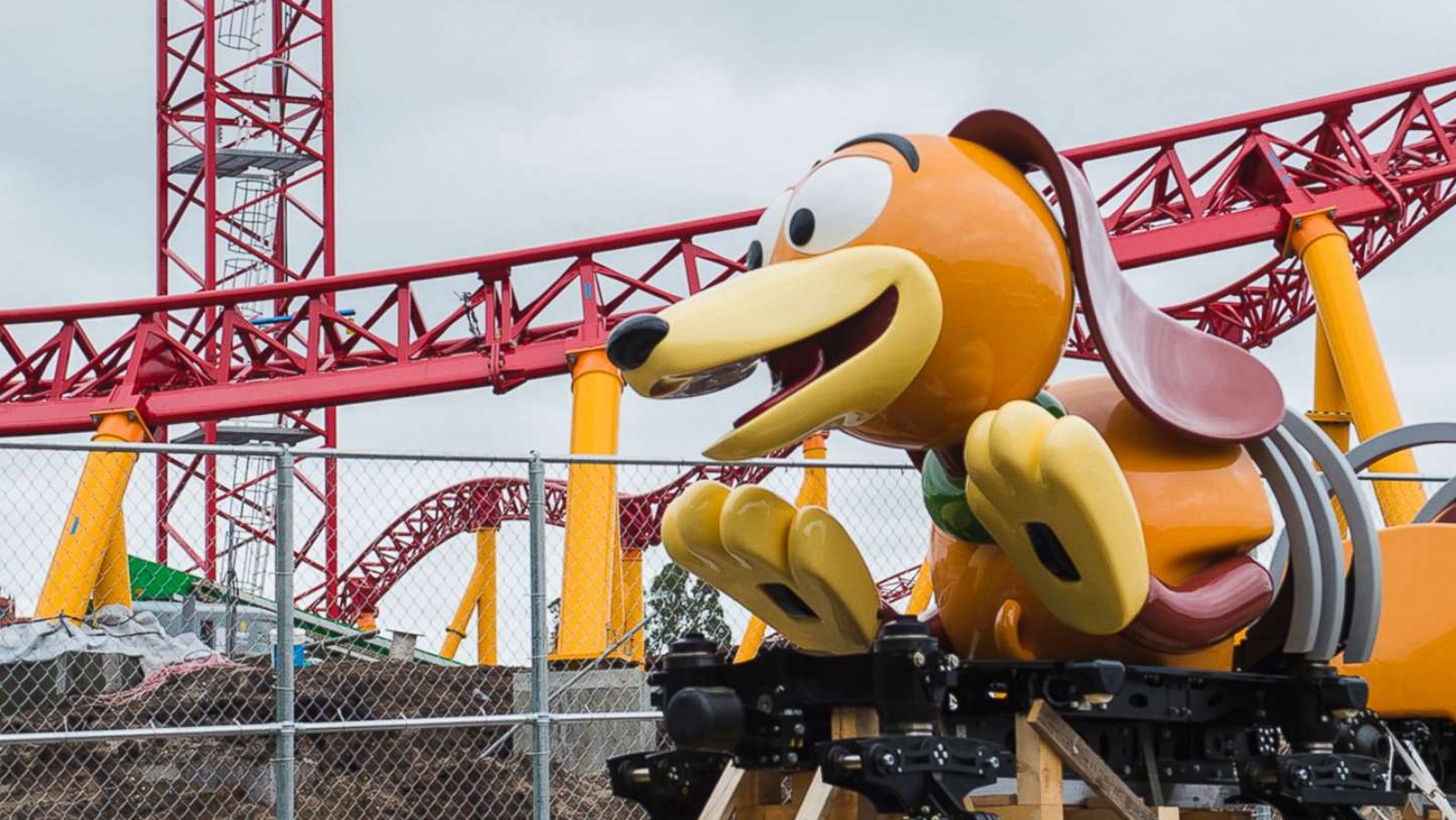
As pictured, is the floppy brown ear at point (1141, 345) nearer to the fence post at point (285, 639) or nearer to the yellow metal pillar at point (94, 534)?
the fence post at point (285, 639)

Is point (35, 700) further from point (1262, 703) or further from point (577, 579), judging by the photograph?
point (1262, 703)

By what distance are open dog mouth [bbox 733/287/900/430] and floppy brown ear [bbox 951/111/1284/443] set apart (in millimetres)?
593

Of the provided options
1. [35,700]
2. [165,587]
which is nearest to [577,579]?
[35,700]

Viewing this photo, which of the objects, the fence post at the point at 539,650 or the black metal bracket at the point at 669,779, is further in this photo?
the fence post at the point at 539,650

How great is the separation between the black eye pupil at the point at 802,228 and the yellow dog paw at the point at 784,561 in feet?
2.15

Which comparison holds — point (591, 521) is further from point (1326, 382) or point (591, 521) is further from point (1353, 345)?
point (1326, 382)

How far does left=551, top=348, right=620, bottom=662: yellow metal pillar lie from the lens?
8.91m

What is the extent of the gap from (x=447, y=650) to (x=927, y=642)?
15.6 meters

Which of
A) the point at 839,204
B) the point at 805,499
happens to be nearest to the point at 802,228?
the point at 839,204

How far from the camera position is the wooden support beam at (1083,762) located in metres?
4.63

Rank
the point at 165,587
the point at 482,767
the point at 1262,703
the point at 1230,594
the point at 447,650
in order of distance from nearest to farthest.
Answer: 1. the point at 1230,594
2. the point at 1262,703
3. the point at 482,767
4. the point at 165,587
5. the point at 447,650

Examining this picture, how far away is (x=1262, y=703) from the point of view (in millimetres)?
5121

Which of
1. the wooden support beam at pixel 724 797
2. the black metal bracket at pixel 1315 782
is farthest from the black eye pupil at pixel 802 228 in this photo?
the black metal bracket at pixel 1315 782

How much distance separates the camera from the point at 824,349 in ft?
14.8
